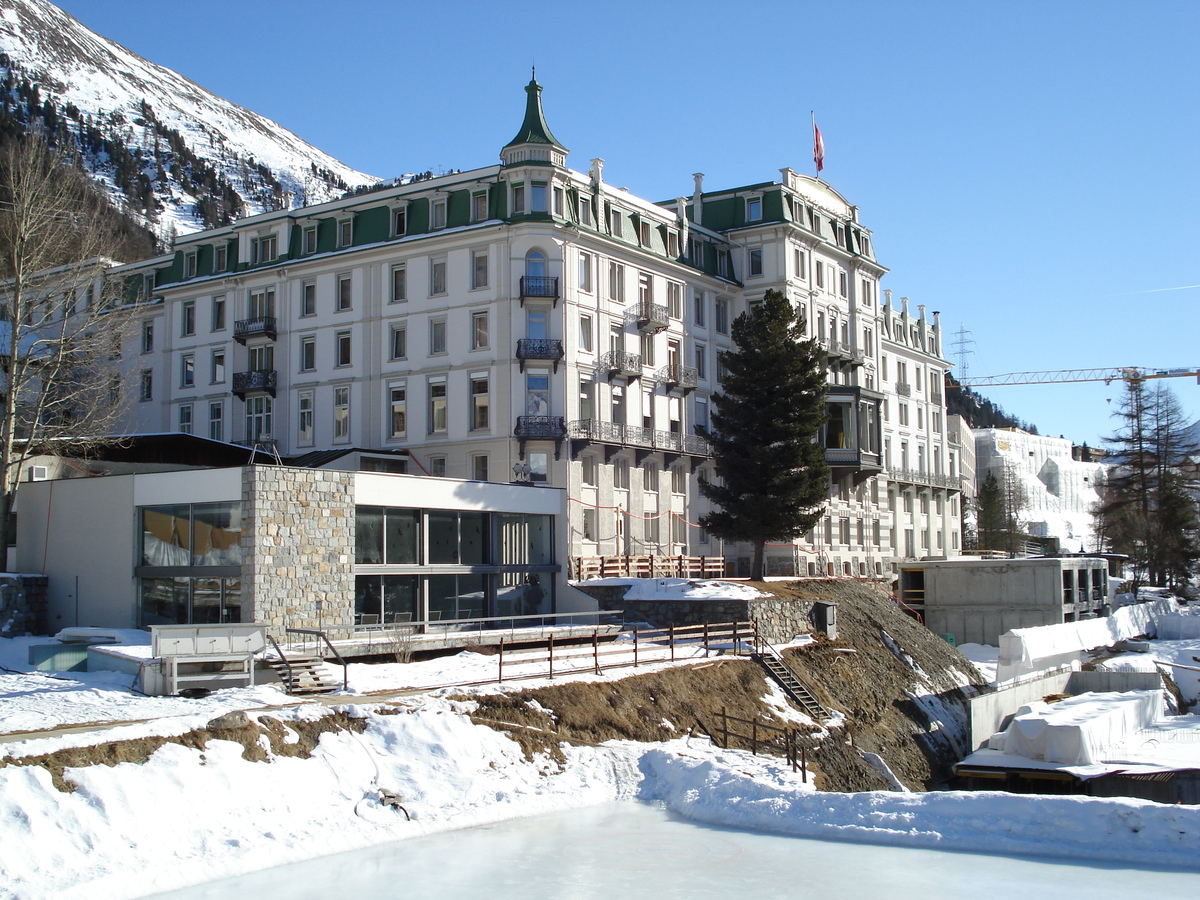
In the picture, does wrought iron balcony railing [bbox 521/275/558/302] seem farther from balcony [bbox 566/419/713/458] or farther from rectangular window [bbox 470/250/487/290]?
balcony [bbox 566/419/713/458]

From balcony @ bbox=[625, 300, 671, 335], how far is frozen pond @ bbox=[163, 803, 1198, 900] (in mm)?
33754

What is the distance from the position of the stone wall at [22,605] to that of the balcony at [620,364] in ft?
77.4


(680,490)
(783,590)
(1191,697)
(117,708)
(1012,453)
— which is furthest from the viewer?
(1012,453)

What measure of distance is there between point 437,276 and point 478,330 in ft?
11.2

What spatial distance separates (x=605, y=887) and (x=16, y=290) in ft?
93.4

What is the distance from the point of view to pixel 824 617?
1544 inches

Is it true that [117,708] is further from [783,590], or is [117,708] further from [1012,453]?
[1012,453]

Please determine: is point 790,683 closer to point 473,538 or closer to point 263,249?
point 473,538

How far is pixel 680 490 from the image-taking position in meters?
51.7

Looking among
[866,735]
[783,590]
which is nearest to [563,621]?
[783,590]

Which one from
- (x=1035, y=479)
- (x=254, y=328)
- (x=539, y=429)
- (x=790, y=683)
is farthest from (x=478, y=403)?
(x=1035, y=479)

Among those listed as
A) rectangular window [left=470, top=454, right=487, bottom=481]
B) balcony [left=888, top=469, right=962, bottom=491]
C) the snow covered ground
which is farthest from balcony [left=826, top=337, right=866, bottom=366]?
the snow covered ground

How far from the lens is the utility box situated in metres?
39.1

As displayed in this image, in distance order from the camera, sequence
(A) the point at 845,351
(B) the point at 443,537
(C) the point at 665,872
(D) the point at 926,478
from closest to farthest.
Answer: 1. (C) the point at 665,872
2. (B) the point at 443,537
3. (A) the point at 845,351
4. (D) the point at 926,478
